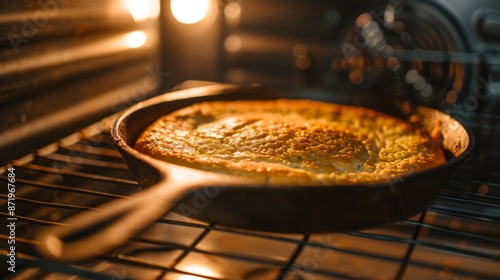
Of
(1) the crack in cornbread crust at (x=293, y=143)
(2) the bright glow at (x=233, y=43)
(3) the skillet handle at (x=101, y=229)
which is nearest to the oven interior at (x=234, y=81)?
(2) the bright glow at (x=233, y=43)

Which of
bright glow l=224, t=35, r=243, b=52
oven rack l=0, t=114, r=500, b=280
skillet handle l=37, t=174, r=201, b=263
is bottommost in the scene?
oven rack l=0, t=114, r=500, b=280

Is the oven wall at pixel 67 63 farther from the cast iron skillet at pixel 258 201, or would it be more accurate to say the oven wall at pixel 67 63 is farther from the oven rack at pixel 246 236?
the cast iron skillet at pixel 258 201

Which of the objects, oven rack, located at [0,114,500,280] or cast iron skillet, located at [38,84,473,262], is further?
oven rack, located at [0,114,500,280]

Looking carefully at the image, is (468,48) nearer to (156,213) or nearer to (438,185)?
(438,185)

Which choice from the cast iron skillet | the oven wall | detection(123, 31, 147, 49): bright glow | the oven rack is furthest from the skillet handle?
detection(123, 31, 147, 49): bright glow

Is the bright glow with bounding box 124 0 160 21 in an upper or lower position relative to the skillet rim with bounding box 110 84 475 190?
upper

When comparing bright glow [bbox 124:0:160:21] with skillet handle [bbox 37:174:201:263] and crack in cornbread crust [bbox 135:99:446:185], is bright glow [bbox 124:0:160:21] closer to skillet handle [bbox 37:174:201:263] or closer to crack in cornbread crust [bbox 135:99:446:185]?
crack in cornbread crust [bbox 135:99:446:185]

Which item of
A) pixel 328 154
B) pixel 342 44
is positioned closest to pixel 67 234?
pixel 328 154
